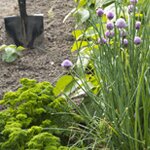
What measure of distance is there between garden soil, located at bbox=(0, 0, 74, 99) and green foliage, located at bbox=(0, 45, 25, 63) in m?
0.03

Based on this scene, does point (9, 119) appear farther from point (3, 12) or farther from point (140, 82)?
point (3, 12)

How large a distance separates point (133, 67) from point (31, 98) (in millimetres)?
574

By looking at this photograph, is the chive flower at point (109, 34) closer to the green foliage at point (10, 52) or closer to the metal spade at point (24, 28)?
the green foliage at point (10, 52)

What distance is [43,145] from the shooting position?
7.54 feet

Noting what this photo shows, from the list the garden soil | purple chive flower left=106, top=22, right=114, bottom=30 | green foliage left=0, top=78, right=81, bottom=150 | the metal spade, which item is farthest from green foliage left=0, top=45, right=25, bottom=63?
purple chive flower left=106, top=22, right=114, bottom=30

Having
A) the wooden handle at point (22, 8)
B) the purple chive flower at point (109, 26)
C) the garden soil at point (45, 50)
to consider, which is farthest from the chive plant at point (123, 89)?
the wooden handle at point (22, 8)

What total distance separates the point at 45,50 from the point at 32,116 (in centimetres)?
136

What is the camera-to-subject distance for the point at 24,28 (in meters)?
3.98

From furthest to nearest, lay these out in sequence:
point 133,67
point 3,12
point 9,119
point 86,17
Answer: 1. point 3,12
2. point 86,17
3. point 9,119
4. point 133,67

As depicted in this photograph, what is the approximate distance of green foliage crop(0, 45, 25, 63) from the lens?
12.2ft

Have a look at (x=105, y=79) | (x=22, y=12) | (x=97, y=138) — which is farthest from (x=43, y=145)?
(x=22, y=12)

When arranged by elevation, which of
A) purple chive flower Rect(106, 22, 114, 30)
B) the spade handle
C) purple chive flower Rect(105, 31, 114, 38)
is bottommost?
the spade handle

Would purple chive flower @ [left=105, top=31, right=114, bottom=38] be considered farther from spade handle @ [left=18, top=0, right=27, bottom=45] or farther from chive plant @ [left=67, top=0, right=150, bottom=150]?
spade handle @ [left=18, top=0, right=27, bottom=45]

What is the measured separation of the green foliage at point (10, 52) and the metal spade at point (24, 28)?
202 mm
